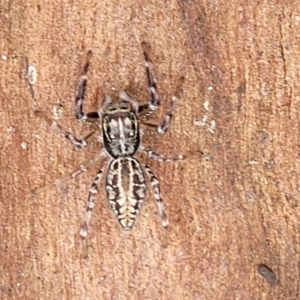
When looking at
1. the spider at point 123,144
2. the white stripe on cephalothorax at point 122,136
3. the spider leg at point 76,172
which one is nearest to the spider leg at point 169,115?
the spider at point 123,144

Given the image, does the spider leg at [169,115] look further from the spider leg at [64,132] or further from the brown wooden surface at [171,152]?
the spider leg at [64,132]

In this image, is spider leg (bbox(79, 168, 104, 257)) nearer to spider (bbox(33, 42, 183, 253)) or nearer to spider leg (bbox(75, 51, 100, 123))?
spider (bbox(33, 42, 183, 253))

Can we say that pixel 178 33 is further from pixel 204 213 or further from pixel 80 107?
pixel 204 213

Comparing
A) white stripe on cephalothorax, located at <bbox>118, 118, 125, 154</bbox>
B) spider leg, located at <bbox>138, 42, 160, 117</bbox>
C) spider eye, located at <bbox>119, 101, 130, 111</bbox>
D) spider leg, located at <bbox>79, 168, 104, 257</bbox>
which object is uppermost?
spider leg, located at <bbox>138, 42, 160, 117</bbox>

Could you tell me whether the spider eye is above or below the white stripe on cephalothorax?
above

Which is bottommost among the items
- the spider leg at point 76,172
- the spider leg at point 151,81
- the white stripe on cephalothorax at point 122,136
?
the spider leg at point 76,172

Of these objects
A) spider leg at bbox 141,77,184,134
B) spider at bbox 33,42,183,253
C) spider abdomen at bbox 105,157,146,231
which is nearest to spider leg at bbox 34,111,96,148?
spider at bbox 33,42,183,253

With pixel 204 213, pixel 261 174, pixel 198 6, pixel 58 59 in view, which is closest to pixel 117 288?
pixel 204 213
